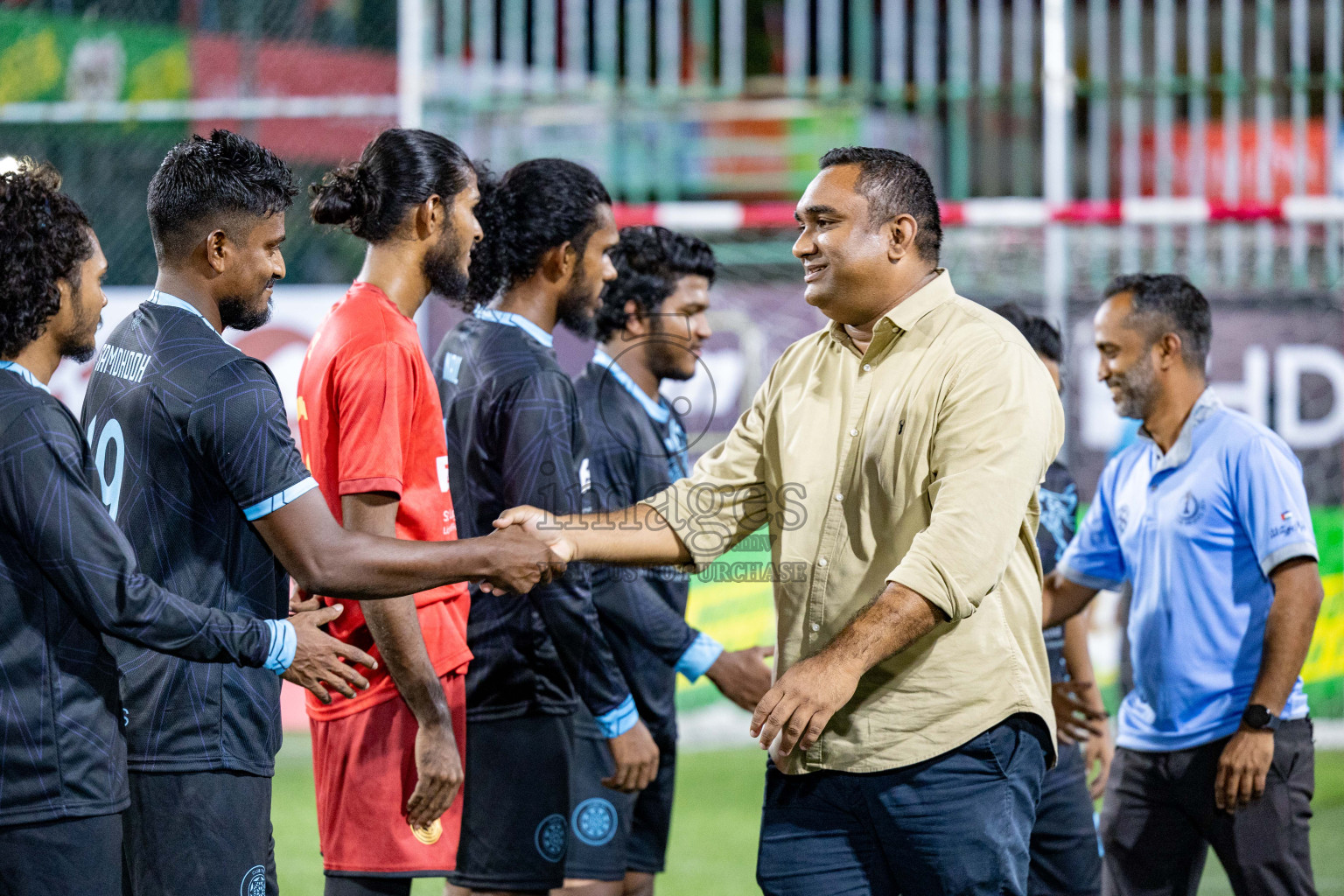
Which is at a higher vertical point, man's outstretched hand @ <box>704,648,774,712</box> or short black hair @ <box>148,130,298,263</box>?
short black hair @ <box>148,130,298,263</box>

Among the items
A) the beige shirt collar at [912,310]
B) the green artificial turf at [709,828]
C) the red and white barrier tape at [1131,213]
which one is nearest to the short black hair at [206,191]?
the beige shirt collar at [912,310]

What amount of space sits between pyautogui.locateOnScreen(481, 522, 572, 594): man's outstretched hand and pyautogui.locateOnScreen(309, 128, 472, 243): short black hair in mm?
797

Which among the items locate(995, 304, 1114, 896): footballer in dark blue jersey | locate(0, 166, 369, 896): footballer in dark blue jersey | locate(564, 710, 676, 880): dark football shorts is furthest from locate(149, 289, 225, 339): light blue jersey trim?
locate(995, 304, 1114, 896): footballer in dark blue jersey

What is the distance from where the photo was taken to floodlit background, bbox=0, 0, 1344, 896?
7.70 m

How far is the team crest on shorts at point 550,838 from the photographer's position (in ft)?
11.2

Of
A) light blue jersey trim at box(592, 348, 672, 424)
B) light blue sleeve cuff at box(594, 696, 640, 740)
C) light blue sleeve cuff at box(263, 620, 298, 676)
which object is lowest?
light blue sleeve cuff at box(594, 696, 640, 740)

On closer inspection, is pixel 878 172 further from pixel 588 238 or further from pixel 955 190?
pixel 955 190

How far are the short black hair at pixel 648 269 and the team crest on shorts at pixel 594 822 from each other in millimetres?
1441

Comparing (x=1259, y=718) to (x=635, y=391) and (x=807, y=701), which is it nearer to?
(x=807, y=701)

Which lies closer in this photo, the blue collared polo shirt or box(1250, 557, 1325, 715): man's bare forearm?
box(1250, 557, 1325, 715): man's bare forearm

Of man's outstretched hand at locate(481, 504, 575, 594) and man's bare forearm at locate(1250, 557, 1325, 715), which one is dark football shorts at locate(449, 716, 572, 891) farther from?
man's bare forearm at locate(1250, 557, 1325, 715)

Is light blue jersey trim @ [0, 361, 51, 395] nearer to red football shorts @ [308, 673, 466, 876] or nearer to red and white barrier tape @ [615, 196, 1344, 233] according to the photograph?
red football shorts @ [308, 673, 466, 876]

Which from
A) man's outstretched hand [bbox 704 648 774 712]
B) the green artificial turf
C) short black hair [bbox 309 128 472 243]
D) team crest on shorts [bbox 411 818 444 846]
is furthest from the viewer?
the green artificial turf

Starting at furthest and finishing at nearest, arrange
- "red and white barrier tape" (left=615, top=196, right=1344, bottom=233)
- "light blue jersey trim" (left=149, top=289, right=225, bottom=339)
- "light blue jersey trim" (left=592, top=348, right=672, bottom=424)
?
"red and white barrier tape" (left=615, top=196, right=1344, bottom=233)
"light blue jersey trim" (left=592, top=348, right=672, bottom=424)
"light blue jersey trim" (left=149, top=289, right=225, bottom=339)
